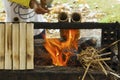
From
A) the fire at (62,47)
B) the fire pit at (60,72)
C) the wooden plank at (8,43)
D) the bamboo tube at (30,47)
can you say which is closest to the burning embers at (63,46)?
the fire at (62,47)

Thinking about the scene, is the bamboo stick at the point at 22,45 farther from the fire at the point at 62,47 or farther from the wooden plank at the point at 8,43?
the fire at the point at 62,47

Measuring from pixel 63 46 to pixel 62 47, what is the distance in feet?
0.05

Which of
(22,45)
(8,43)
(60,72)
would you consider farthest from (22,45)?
(60,72)

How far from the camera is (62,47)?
4.06 metres

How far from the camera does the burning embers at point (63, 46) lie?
13.3 feet

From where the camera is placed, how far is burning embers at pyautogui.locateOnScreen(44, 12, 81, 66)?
405cm

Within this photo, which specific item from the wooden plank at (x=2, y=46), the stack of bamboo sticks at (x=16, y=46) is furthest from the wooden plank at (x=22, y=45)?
the wooden plank at (x=2, y=46)

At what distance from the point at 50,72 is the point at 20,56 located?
0.31 m

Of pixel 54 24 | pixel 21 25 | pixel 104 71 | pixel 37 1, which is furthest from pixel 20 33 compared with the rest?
pixel 104 71

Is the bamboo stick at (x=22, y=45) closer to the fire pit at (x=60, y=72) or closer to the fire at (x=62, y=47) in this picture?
the fire pit at (x=60, y=72)

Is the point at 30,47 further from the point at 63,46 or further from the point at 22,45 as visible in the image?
the point at 63,46

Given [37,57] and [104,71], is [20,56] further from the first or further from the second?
[104,71]

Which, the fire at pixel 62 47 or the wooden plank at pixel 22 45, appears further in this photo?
the fire at pixel 62 47

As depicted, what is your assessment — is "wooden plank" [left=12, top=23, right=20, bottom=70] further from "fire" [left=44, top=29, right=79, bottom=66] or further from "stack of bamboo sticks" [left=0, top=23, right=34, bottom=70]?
"fire" [left=44, top=29, right=79, bottom=66]
